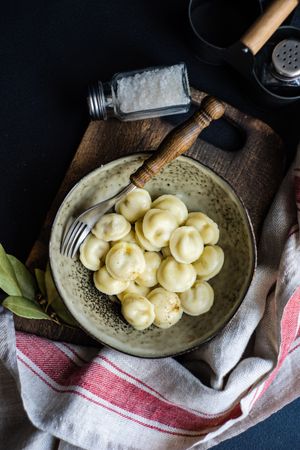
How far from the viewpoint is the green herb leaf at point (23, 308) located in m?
0.88

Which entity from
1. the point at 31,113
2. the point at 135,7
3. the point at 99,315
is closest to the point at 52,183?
the point at 31,113

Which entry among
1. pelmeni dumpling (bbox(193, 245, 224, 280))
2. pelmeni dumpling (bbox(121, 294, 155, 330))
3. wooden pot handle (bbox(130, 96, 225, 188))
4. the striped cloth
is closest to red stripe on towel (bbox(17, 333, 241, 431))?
the striped cloth

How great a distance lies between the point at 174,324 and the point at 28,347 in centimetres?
24

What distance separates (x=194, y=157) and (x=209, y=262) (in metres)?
0.18

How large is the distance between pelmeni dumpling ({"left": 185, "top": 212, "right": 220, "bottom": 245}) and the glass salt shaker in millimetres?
188

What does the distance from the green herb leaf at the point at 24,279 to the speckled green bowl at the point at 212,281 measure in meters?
0.07

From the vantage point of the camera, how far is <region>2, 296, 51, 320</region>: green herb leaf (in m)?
0.88

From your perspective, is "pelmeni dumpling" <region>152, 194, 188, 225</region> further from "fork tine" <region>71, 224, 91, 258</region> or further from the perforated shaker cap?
the perforated shaker cap

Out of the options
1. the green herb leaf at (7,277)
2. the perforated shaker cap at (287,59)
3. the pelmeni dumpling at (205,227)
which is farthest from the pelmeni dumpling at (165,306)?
the perforated shaker cap at (287,59)

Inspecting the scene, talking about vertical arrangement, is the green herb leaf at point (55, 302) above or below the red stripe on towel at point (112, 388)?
above

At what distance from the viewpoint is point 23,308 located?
0.88m

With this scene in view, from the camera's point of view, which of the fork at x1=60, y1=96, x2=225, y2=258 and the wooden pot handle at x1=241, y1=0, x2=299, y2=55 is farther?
the wooden pot handle at x1=241, y1=0, x2=299, y2=55

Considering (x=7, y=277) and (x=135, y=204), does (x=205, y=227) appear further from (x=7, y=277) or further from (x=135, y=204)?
(x=7, y=277)

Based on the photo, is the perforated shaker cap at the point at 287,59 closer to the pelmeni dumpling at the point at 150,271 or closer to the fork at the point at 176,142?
the fork at the point at 176,142
